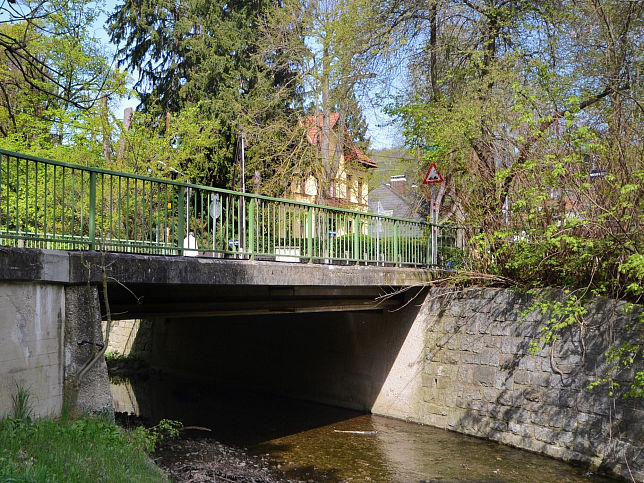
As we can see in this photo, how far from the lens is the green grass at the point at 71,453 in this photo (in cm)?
479

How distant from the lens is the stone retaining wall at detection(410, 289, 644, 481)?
31.4ft

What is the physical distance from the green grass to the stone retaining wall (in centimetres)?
708

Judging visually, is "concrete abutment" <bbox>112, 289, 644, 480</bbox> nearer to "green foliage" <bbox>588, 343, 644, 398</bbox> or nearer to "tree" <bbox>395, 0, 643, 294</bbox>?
"green foliage" <bbox>588, 343, 644, 398</bbox>

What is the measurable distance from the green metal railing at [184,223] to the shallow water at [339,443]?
346 centimetres

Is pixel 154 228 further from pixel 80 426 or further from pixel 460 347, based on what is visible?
pixel 460 347

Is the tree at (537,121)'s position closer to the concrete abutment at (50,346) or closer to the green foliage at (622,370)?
the green foliage at (622,370)

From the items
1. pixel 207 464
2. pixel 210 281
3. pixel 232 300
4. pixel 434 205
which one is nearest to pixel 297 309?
pixel 232 300

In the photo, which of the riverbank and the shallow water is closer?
the riverbank

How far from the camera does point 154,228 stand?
831 cm

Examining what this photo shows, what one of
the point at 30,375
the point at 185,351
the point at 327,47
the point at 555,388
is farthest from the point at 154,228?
the point at 327,47

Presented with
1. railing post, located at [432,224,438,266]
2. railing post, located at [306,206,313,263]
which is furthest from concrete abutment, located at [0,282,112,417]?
railing post, located at [432,224,438,266]

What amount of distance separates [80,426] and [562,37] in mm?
12680

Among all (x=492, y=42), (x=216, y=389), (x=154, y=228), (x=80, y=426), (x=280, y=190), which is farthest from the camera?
(x=280, y=190)

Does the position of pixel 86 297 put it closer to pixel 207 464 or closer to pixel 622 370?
pixel 207 464
